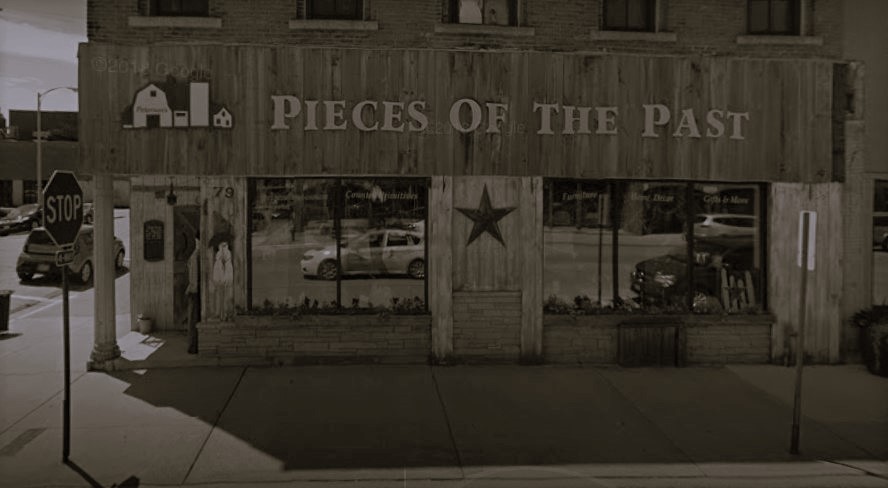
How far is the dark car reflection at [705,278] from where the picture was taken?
1188 cm

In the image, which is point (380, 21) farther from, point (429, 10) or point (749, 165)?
point (749, 165)

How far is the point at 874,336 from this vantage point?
1113 centimetres

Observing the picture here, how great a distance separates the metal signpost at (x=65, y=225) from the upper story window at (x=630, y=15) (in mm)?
A: 8194

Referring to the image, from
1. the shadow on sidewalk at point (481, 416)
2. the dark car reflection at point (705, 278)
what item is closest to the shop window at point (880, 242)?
the dark car reflection at point (705, 278)

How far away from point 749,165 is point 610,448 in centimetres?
587

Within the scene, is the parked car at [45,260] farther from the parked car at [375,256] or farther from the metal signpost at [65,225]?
the metal signpost at [65,225]

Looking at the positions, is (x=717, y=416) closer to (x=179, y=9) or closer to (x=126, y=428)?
(x=126, y=428)

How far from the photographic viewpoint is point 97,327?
1077cm

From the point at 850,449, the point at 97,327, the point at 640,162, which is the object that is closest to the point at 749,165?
the point at 640,162

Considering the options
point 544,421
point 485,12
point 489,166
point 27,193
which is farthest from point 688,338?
point 27,193

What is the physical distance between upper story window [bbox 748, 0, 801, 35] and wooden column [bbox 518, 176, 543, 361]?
4.46 m

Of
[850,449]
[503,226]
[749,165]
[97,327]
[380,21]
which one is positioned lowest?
[850,449]

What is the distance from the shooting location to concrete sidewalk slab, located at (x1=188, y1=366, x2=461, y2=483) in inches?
282

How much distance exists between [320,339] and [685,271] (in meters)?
6.10
